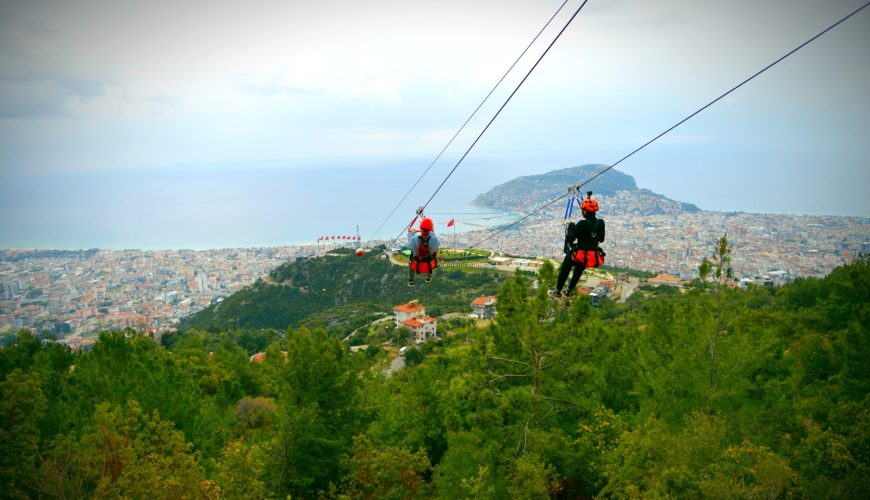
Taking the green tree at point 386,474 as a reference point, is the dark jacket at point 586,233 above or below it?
above

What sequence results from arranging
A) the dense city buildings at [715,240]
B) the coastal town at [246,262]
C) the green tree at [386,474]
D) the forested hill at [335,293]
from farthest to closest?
the forested hill at [335,293], the coastal town at [246,262], the dense city buildings at [715,240], the green tree at [386,474]

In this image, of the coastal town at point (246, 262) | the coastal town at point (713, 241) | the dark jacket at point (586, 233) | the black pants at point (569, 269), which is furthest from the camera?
the coastal town at point (246, 262)

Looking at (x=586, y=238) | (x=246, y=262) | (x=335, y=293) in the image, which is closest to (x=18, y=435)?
(x=586, y=238)

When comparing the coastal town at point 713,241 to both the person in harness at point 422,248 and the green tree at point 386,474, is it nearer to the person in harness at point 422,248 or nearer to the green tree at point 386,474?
the green tree at point 386,474

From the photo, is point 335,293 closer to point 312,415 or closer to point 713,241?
point 312,415

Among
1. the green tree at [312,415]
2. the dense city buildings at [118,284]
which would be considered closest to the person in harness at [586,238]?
the green tree at [312,415]

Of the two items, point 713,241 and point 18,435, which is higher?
point 713,241
